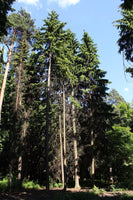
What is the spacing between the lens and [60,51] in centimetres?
1347

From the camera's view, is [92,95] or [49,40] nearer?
[49,40]

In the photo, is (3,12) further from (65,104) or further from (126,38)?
(65,104)

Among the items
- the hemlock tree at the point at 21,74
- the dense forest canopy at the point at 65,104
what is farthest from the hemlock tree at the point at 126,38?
the hemlock tree at the point at 21,74

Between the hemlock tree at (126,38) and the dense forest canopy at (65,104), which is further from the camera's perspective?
the dense forest canopy at (65,104)

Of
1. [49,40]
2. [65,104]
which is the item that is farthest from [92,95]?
[49,40]

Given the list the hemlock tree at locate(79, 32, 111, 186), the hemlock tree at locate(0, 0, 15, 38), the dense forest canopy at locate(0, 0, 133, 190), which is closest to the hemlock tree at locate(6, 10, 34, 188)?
the dense forest canopy at locate(0, 0, 133, 190)

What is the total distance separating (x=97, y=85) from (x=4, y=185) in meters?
13.0

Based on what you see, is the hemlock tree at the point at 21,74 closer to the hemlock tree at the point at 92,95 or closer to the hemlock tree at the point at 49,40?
the hemlock tree at the point at 49,40

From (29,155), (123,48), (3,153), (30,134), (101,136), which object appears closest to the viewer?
(123,48)

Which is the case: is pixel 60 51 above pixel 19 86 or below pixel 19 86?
above

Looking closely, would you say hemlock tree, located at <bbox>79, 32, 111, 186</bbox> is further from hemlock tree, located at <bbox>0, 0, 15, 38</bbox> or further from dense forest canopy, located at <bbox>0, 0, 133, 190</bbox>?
hemlock tree, located at <bbox>0, 0, 15, 38</bbox>

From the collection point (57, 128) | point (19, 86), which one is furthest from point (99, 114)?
point (19, 86)

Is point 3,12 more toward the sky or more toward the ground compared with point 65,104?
more toward the sky

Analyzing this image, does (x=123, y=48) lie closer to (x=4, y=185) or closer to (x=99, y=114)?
(x=99, y=114)
